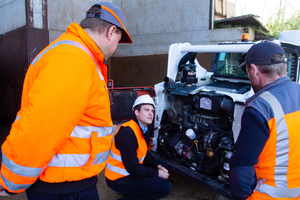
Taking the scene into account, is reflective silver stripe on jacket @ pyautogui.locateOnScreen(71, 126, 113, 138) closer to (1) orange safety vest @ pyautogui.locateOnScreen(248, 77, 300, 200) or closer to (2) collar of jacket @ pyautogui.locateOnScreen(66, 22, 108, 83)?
(2) collar of jacket @ pyautogui.locateOnScreen(66, 22, 108, 83)

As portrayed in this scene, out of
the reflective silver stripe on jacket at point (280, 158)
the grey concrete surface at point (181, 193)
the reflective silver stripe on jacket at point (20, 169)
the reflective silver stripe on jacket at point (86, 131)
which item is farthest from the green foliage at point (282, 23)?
the reflective silver stripe on jacket at point (20, 169)

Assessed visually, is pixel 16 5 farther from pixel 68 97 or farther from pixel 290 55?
pixel 290 55

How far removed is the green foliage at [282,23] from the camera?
876 centimetres

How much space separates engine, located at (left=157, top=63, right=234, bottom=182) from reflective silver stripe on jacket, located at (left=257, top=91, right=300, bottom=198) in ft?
4.57

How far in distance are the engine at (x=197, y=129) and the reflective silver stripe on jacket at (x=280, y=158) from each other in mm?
1392

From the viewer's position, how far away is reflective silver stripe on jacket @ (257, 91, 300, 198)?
4.51 ft

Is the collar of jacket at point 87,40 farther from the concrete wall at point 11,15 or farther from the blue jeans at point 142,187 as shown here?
the concrete wall at point 11,15

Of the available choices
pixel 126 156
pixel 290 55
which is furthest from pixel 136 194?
pixel 290 55

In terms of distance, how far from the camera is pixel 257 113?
1360 millimetres

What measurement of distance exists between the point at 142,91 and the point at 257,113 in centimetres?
279

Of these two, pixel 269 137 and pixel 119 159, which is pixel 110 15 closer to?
pixel 269 137

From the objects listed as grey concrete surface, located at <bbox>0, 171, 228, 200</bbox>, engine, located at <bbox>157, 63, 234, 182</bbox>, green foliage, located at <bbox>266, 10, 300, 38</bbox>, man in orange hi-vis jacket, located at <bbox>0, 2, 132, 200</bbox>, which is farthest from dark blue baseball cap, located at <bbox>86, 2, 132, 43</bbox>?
green foliage, located at <bbox>266, 10, 300, 38</bbox>

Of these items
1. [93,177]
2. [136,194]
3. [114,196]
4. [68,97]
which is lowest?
[114,196]

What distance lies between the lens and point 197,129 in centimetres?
340
